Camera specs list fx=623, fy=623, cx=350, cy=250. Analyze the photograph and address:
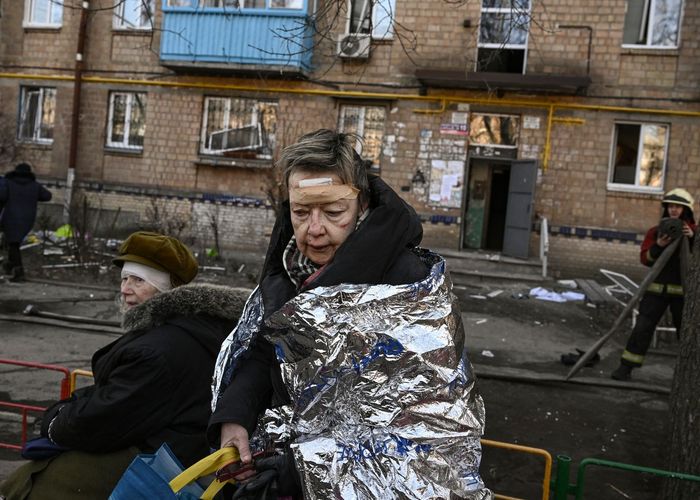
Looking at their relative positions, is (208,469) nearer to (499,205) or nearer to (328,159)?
(328,159)

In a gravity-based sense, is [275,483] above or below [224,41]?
below

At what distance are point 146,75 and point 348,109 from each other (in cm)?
489

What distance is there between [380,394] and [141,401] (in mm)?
935

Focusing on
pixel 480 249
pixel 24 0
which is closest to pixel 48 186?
pixel 24 0

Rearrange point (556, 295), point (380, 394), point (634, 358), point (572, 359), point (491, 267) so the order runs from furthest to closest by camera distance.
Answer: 1. point (491, 267)
2. point (556, 295)
3. point (572, 359)
4. point (634, 358)
5. point (380, 394)

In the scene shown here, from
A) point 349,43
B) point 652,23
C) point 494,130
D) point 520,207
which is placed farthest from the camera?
point 494,130

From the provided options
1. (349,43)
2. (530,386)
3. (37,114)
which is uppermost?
(349,43)

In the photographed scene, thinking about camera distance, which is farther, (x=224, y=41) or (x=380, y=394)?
(x=224, y=41)

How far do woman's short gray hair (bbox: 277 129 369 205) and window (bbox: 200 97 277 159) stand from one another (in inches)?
492

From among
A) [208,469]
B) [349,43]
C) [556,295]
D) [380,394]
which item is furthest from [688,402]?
[556,295]

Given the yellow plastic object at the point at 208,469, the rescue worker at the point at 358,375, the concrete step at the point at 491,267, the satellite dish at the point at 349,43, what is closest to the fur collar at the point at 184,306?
the rescue worker at the point at 358,375

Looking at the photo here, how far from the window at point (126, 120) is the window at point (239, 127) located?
1668 mm

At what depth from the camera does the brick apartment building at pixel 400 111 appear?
12.5 meters

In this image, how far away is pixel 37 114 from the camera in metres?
15.6
